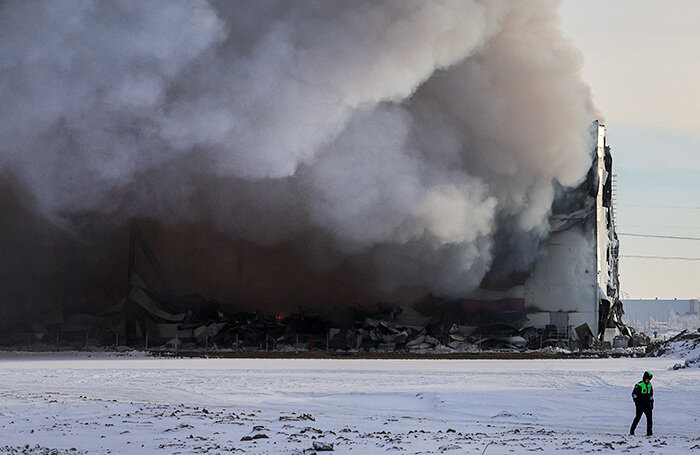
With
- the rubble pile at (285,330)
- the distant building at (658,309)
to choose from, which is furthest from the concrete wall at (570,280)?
the distant building at (658,309)

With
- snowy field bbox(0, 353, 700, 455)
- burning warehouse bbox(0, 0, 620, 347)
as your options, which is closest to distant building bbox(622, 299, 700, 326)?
burning warehouse bbox(0, 0, 620, 347)

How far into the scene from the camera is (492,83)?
48.8 metres

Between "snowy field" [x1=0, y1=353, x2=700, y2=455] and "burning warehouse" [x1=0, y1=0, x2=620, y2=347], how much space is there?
978 centimetres

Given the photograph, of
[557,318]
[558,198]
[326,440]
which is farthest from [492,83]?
[326,440]

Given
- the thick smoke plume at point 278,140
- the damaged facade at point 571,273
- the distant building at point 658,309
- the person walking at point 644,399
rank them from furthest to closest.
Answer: the distant building at point 658,309 < the damaged facade at point 571,273 < the thick smoke plume at point 278,140 < the person walking at point 644,399

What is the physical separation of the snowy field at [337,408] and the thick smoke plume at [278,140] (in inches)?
379

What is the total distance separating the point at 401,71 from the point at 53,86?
1313cm

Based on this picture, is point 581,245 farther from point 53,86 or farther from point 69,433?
point 69,433

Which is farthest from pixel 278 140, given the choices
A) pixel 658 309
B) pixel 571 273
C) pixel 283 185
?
pixel 658 309

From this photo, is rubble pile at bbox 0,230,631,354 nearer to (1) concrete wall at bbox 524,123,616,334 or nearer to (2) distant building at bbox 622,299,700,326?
(1) concrete wall at bbox 524,123,616,334

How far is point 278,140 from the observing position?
42000 mm

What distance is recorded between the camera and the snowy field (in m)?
18.1

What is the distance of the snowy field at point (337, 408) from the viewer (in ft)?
59.4

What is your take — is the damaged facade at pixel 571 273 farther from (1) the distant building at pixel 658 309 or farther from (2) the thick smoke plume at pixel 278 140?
(1) the distant building at pixel 658 309
